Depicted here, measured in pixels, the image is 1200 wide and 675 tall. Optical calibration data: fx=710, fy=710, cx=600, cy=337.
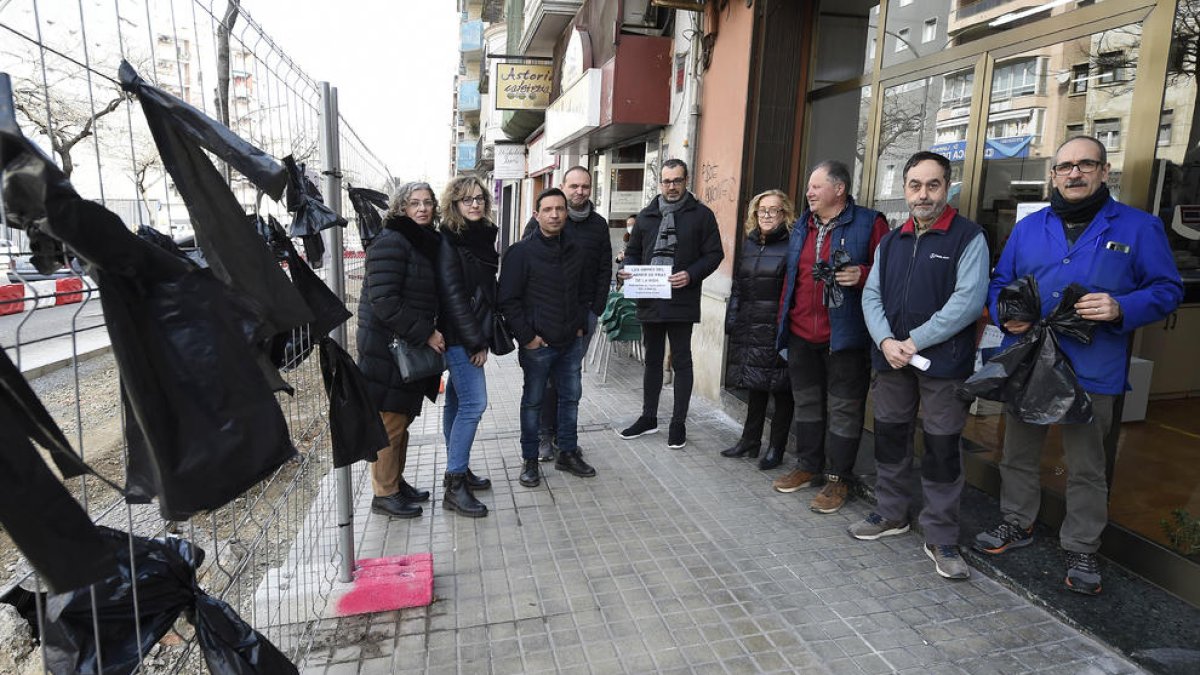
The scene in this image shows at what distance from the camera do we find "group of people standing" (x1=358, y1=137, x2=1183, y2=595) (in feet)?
10.5

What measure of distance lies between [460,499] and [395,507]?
0.38 metres

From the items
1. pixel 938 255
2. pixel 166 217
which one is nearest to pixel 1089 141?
pixel 938 255

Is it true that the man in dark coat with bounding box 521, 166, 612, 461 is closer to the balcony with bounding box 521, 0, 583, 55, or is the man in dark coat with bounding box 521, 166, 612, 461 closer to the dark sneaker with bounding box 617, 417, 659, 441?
the dark sneaker with bounding box 617, 417, 659, 441

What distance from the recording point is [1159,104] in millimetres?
3277

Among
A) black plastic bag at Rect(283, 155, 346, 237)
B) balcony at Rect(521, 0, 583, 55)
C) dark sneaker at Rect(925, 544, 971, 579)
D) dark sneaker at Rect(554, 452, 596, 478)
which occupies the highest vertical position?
balcony at Rect(521, 0, 583, 55)

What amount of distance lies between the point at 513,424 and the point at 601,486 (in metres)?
1.67

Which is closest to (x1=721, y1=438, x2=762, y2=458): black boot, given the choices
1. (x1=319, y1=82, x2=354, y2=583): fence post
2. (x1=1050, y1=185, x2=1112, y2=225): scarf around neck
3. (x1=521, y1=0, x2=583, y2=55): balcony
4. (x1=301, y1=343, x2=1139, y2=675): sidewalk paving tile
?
(x1=301, y1=343, x2=1139, y2=675): sidewalk paving tile

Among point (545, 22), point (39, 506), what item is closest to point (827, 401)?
point (39, 506)

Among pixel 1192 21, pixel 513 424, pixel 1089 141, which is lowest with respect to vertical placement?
pixel 513 424

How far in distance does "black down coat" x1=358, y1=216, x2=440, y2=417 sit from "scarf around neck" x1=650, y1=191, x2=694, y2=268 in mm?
2015

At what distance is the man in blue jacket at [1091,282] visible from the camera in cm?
303

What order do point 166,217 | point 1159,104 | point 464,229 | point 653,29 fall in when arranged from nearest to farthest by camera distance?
point 166,217 → point 1159,104 → point 464,229 → point 653,29

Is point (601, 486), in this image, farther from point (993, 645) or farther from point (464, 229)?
point (993, 645)

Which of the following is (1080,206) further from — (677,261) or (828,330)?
(677,261)
